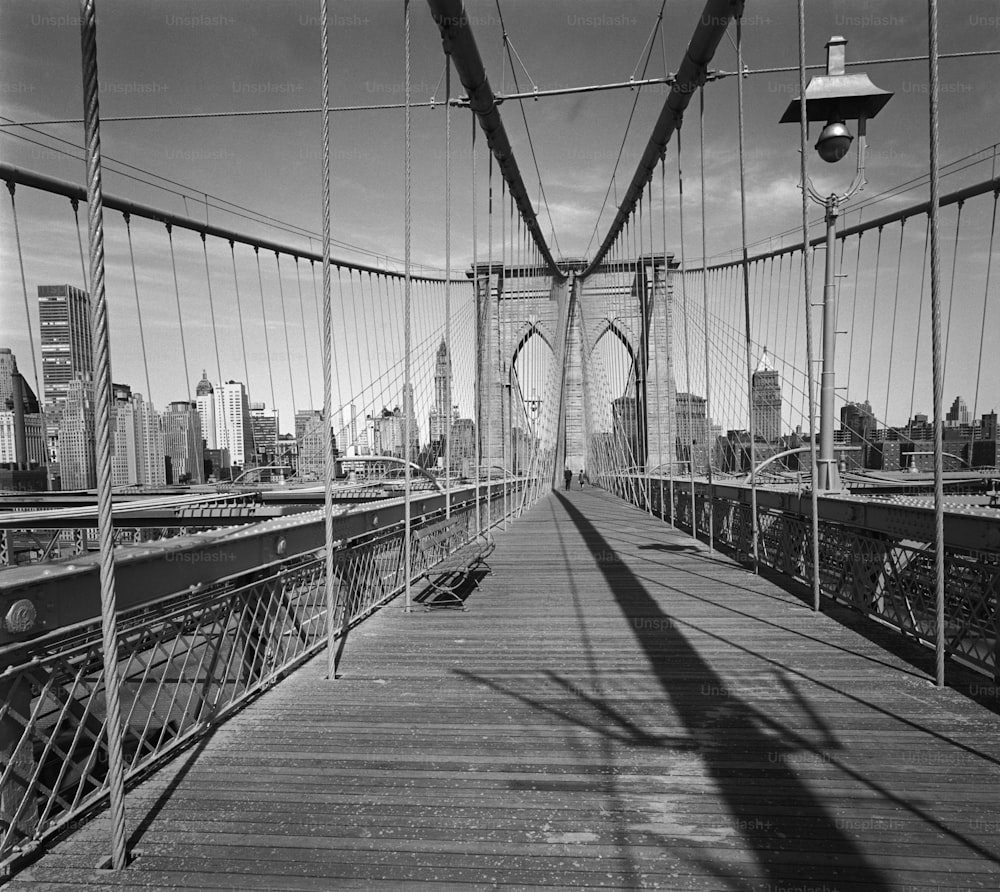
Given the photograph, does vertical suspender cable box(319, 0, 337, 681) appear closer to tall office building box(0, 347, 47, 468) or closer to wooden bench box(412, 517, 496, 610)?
wooden bench box(412, 517, 496, 610)

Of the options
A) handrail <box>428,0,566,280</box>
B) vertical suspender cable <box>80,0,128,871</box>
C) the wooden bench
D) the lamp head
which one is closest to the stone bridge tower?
handrail <box>428,0,566,280</box>

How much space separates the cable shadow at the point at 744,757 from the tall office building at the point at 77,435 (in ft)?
17.0

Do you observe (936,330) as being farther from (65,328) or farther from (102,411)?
(65,328)

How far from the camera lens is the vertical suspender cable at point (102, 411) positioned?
6.98 feet

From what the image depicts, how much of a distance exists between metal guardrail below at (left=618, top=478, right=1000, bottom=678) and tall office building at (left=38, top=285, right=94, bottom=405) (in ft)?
34.0

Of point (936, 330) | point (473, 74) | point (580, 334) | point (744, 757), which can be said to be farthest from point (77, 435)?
point (580, 334)

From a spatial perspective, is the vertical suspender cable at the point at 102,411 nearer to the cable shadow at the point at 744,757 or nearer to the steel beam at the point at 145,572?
the steel beam at the point at 145,572

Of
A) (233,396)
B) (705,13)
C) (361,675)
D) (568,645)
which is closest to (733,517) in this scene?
(568,645)

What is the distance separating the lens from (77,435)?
43.0ft

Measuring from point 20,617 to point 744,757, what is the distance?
2762mm

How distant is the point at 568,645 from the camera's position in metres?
4.86

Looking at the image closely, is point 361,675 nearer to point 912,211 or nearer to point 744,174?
point 744,174

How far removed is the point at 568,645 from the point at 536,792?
7.26 feet

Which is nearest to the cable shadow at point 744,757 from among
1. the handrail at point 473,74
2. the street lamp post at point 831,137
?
the street lamp post at point 831,137
